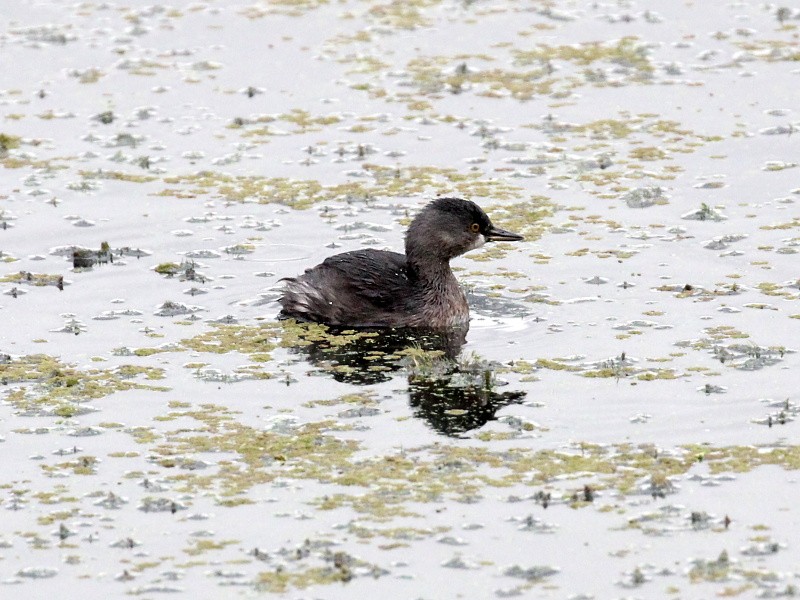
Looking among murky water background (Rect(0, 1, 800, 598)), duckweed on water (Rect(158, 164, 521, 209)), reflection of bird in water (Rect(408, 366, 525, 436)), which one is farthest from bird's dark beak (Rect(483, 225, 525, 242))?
reflection of bird in water (Rect(408, 366, 525, 436))

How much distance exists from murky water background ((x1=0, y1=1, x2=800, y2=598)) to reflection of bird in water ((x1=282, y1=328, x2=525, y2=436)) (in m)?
0.04

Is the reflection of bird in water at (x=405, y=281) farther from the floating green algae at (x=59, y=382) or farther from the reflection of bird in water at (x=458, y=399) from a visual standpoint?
the floating green algae at (x=59, y=382)

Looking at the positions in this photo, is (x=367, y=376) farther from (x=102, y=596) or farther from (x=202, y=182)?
(x=202, y=182)

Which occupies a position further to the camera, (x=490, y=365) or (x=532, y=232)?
(x=532, y=232)

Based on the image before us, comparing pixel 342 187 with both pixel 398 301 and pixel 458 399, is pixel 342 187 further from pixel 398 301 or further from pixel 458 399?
pixel 458 399

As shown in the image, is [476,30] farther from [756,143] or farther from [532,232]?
[532,232]

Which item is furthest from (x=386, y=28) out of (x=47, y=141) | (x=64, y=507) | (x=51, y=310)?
(x=64, y=507)

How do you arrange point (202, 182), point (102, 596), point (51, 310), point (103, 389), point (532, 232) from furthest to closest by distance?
point (202, 182) < point (532, 232) < point (51, 310) < point (103, 389) < point (102, 596)

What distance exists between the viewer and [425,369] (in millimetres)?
12828

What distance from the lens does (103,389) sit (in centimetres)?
1237

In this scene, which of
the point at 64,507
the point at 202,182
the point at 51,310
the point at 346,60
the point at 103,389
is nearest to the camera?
the point at 64,507

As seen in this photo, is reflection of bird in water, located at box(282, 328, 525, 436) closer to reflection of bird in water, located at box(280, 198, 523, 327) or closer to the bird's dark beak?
reflection of bird in water, located at box(280, 198, 523, 327)

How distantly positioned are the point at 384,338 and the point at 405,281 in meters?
0.83

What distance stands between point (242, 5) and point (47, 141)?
6020mm
